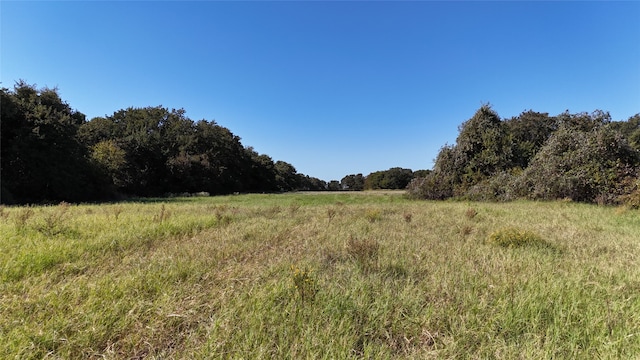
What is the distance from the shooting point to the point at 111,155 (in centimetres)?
3164

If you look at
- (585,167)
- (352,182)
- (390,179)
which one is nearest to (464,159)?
(585,167)

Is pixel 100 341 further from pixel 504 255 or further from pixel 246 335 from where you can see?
pixel 504 255

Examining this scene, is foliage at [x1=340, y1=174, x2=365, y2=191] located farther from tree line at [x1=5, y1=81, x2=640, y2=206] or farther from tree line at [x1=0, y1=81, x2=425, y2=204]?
tree line at [x1=5, y1=81, x2=640, y2=206]

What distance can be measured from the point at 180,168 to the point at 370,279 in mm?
41002

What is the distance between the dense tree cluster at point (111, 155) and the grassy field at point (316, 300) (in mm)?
20177

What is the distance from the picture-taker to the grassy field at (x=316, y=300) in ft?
7.30

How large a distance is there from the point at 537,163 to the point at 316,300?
18537mm

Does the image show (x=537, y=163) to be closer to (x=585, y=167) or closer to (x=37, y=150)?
(x=585, y=167)

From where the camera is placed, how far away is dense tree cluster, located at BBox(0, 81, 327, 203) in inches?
795

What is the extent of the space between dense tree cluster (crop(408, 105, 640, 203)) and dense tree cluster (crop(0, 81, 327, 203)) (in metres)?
24.6

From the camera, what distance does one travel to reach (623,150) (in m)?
15.0

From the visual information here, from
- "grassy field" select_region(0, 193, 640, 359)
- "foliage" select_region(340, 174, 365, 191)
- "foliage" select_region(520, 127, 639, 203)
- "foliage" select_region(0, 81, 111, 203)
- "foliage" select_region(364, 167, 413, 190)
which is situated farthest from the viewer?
"foliage" select_region(340, 174, 365, 191)

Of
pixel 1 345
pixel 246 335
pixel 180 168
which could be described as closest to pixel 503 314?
pixel 246 335

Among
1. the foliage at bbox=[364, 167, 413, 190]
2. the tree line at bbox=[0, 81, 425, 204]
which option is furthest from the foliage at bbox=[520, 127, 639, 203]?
the foliage at bbox=[364, 167, 413, 190]
